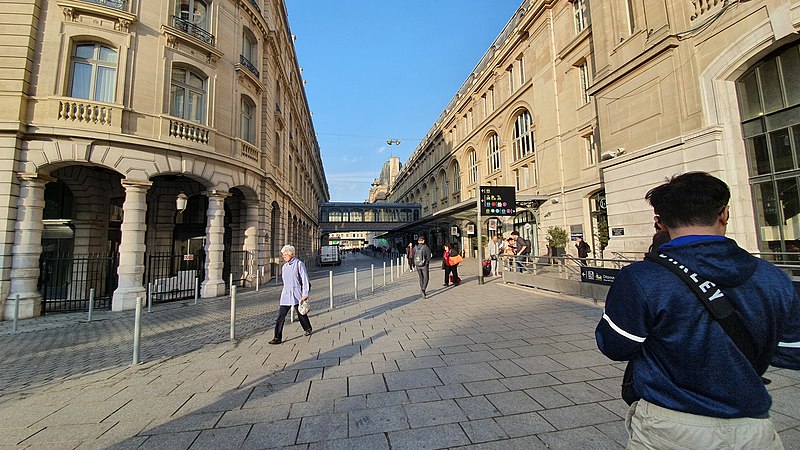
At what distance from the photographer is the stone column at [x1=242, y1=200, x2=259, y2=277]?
48.3ft

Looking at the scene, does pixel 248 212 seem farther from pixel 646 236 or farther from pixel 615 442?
pixel 646 236

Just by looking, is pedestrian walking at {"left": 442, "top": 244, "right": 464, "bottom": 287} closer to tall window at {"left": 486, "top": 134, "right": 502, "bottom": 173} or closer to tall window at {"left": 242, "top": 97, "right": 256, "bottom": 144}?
tall window at {"left": 242, "top": 97, "right": 256, "bottom": 144}

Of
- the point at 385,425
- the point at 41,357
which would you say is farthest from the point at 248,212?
the point at 385,425

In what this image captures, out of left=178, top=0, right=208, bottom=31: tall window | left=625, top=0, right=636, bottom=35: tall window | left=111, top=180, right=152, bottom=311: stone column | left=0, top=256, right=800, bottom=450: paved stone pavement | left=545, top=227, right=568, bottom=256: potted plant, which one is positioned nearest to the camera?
left=0, top=256, right=800, bottom=450: paved stone pavement

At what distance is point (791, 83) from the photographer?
8664 mm

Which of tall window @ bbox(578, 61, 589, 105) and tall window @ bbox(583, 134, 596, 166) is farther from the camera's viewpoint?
tall window @ bbox(578, 61, 589, 105)

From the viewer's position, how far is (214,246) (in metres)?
12.4

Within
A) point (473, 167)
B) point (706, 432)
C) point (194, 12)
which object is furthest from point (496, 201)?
point (473, 167)

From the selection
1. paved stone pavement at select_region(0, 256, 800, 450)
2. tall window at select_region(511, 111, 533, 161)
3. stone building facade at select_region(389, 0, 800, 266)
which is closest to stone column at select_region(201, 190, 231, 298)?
paved stone pavement at select_region(0, 256, 800, 450)

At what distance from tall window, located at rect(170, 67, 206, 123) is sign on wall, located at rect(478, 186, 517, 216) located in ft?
41.0

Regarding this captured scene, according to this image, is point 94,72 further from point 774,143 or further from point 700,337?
point 774,143

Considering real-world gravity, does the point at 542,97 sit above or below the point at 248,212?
above

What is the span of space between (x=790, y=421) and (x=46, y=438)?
23.8ft

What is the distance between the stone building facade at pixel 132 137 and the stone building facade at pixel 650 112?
11.9 m
